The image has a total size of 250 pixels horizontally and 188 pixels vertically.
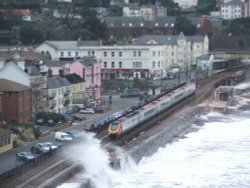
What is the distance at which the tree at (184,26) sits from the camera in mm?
61031

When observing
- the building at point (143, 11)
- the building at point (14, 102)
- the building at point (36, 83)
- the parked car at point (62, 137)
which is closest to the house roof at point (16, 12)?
the building at point (143, 11)

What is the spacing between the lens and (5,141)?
26.3 metres

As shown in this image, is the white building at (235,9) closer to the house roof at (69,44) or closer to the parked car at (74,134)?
the house roof at (69,44)

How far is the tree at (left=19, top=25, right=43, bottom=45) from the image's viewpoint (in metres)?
53.8

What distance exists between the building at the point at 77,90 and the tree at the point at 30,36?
16.8m

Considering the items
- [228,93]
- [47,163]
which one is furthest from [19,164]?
[228,93]

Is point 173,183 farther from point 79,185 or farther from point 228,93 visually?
point 228,93

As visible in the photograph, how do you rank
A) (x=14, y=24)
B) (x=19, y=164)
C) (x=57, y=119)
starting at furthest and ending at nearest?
(x=14, y=24)
(x=57, y=119)
(x=19, y=164)

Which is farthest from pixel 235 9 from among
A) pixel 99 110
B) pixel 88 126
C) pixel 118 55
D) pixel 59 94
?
pixel 88 126

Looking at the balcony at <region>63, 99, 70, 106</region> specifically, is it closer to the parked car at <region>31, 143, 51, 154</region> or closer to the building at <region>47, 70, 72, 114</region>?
the building at <region>47, 70, 72, 114</region>

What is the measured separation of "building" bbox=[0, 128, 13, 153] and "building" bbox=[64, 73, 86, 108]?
9638 millimetres

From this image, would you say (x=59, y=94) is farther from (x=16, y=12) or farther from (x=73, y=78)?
(x=16, y=12)

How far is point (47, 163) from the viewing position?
2427 centimetres

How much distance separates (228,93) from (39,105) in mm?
14020
